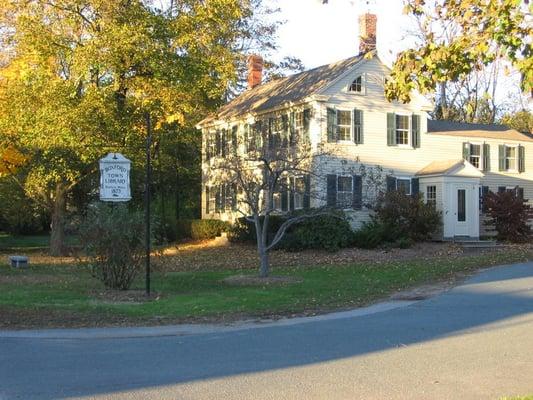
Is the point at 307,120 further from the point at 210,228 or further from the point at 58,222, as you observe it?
the point at 58,222

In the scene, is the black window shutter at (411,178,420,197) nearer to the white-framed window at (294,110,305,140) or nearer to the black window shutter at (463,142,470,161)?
the black window shutter at (463,142,470,161)

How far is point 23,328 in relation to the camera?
11.1 metres

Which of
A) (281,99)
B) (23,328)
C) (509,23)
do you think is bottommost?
(23,328)

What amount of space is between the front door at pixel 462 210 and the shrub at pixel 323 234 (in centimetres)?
619

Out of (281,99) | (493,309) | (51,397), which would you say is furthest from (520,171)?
(51,397)

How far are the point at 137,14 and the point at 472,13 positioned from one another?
20436mm

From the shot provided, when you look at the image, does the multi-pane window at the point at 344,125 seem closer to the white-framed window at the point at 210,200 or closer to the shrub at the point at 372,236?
the shrub at the point at 372,236

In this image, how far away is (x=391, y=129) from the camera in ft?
99.8

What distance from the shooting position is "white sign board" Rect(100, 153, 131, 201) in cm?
1395

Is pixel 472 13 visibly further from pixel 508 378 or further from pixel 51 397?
pixel 51 397

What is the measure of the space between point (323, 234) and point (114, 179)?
44.7ft

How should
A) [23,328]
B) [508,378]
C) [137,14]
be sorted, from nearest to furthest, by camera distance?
[508,378] → [23,328] → [137,14]

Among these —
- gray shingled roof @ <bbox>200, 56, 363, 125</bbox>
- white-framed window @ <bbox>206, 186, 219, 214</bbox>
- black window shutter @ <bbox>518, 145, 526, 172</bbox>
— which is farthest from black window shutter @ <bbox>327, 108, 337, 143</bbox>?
black window shutter @ <bbox>518, 145, 526, 172</bbox>

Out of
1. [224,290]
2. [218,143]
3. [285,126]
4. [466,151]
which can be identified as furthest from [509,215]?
[224,290]
